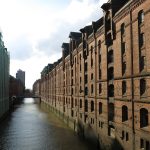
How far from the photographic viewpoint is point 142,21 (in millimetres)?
24234

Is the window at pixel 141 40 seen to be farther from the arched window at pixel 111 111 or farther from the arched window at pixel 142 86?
the arched window at pixel 111 111

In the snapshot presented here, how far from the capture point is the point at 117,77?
28.7 metres

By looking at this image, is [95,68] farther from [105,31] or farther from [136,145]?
[136,145]

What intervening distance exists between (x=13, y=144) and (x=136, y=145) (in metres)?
18.3

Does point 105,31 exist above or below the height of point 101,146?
above

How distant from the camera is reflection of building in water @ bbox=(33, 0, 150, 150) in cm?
2384

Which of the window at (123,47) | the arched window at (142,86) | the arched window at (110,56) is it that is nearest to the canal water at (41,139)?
the arched window at (110,56)

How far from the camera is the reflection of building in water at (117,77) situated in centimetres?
2384

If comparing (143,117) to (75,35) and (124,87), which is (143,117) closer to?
(124,87)

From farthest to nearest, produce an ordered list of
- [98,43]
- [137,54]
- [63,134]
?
[63,134] < [98,43] < [137,54]

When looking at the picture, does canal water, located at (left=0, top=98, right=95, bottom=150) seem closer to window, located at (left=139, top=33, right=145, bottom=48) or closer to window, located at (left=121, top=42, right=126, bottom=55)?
window, located at (left=121, top=42, right=126, bottom=55)

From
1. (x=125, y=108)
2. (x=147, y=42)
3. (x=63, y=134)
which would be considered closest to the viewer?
(x=147, y=42)

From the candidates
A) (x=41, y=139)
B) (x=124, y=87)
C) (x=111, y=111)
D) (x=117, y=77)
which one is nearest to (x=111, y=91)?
(x=111, y=111)

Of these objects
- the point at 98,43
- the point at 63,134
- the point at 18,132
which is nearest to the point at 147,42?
the point at 98,43
